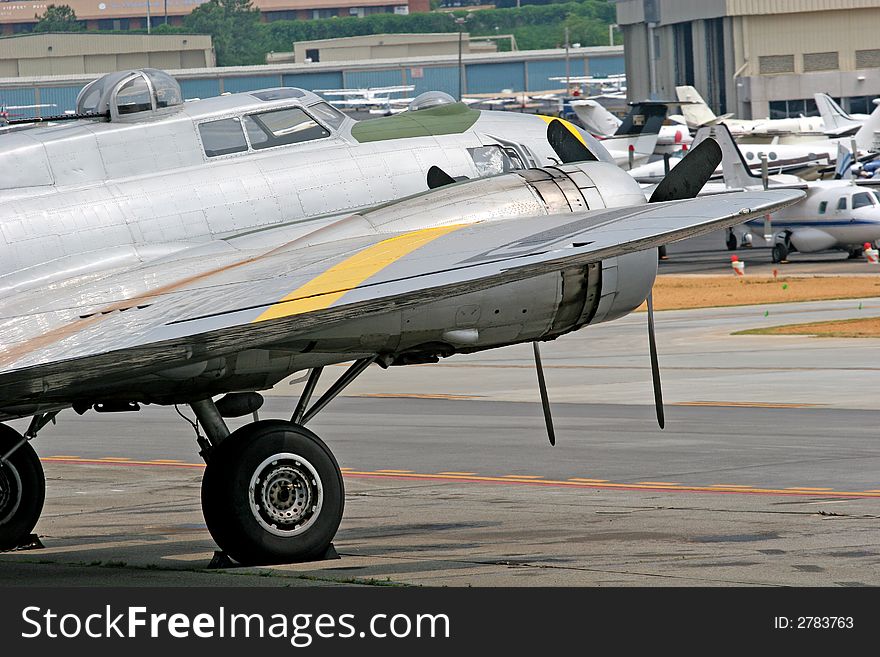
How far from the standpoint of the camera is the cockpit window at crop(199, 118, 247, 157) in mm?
13555

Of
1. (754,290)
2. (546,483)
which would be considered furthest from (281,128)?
(754,290)

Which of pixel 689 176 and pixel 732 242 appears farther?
pixel 732 242

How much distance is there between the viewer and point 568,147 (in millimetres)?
14250

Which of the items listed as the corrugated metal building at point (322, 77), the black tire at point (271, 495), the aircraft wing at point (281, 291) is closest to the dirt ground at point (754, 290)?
the black tire at point (271, 495)

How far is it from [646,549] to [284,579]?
3.36m

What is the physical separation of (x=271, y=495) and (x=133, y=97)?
4252 mm

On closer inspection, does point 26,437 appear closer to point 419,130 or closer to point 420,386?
point 419,130

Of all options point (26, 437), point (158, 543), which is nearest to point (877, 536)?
point (158, 543)

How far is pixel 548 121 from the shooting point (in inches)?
584

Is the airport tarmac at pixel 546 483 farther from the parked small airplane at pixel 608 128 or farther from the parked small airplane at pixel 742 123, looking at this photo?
the parked small airplane at pixel 742 123

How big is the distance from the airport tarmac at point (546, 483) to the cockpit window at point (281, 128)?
4.01 m

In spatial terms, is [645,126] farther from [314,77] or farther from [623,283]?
[314,77]

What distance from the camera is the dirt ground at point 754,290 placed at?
48656 millimetres
